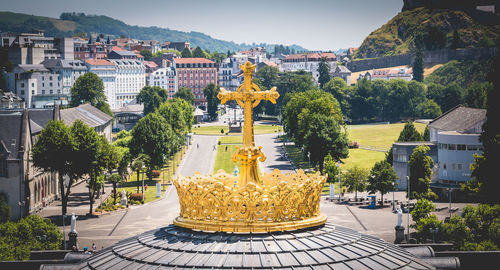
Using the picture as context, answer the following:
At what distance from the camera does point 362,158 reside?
171875mm

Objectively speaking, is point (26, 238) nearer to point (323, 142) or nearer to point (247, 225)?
point (247, 225)

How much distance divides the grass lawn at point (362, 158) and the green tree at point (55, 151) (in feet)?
225

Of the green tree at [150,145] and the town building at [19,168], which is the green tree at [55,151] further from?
the green tree at [150,145]

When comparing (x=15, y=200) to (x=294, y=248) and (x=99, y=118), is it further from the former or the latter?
(x=294, y=248)

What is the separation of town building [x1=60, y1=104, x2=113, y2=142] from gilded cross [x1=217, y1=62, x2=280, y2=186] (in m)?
121

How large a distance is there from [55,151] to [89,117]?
70.4 meters

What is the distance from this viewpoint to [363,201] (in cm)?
11825

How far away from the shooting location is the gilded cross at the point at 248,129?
96.7ft

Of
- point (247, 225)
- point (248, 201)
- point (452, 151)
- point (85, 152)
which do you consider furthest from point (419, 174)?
point (247, 225)

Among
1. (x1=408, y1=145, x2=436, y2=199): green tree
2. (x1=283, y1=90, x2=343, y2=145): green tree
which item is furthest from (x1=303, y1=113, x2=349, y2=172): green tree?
(x1=408, y1=145, x2=436, y2=199): green tree

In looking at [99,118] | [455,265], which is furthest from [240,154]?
[99,118]

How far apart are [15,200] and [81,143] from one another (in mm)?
12795

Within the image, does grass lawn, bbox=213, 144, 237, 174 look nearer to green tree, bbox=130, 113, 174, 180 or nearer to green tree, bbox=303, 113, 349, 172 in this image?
green tree, bbox=130, 113, 174, 180

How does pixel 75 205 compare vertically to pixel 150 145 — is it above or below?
below
